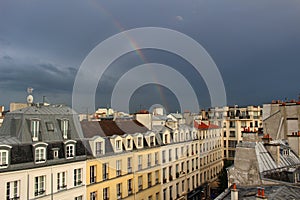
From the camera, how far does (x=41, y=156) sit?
66.3ft

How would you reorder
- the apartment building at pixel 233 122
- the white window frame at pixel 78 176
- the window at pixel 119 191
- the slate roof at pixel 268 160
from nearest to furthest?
the slate roof at pixel 268 160 → the white window frame at pixel 78 176 → the window at pixel 119 191 → the apartment building at pixel 233 122

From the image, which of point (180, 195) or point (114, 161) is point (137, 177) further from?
point (180, 195)

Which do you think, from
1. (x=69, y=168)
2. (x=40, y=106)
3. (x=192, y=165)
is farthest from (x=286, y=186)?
(x=192, y=165)

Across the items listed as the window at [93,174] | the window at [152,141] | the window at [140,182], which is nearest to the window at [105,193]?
the window at [93,174]

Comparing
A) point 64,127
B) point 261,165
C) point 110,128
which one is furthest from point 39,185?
point 261,165

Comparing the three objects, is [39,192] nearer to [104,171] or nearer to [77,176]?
[77,176]

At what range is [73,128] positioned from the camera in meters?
24.6

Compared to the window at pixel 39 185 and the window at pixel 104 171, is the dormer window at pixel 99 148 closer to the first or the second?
the window at pixel 104 171

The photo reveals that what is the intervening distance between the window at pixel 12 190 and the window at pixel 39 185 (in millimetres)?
1294

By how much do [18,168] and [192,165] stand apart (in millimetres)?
27070

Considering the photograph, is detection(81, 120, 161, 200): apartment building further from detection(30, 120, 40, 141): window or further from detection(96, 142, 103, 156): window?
detection(30, 120, 40, 141): window

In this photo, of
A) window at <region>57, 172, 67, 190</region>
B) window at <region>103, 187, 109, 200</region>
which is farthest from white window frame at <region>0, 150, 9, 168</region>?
window at <region>103, 187, 109, 200</region>

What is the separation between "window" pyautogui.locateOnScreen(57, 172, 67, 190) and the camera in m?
20.9

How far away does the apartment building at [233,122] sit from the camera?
57.8 metres
